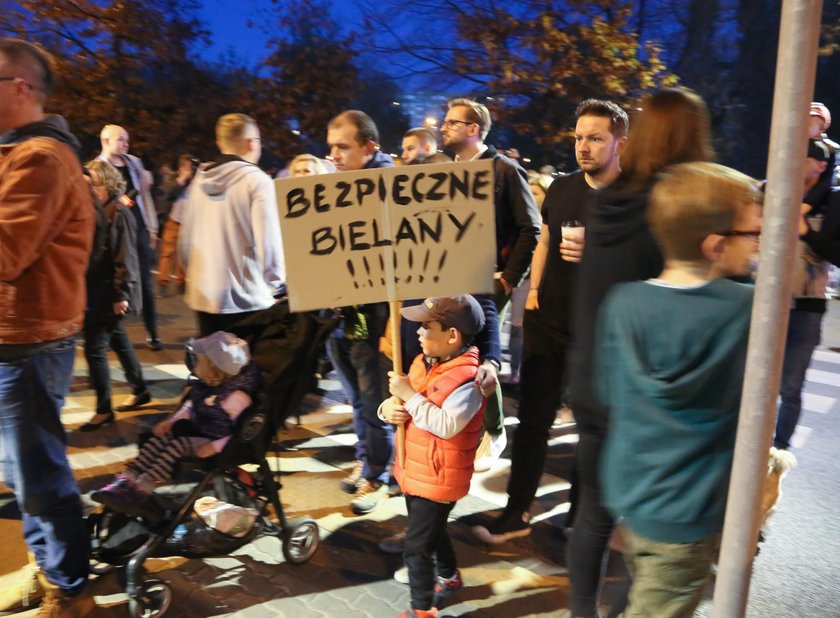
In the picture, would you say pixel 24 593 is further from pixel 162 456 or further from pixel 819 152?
pixel 819 152

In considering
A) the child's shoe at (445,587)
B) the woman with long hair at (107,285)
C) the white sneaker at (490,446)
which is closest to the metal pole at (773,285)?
the white sneaker at (490,446)

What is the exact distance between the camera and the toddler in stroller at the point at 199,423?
2961 mm

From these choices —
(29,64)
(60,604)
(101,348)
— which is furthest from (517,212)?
(101,348)

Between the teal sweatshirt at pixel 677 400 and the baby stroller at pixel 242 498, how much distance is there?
1664mm

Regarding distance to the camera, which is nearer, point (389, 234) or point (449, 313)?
point (389, 234)

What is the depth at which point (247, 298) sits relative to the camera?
166 inches

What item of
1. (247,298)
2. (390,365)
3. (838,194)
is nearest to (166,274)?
(247,298)

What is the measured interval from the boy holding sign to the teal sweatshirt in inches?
29.2

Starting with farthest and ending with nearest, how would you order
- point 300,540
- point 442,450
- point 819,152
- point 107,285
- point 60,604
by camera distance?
1. point 107,285
2. point 819,152
3. point 300,540
4. point 60,604
5. point 442,450

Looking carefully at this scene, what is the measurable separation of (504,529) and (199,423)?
1.62m

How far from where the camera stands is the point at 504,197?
3891mm

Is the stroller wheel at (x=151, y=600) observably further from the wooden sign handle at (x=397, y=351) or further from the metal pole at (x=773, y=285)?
the metal pole at (x=773, y=285)

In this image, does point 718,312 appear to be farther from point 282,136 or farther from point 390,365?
point 282,136

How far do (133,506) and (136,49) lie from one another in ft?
59.0
